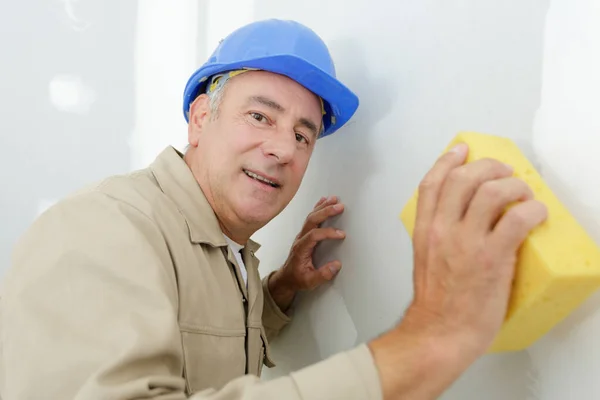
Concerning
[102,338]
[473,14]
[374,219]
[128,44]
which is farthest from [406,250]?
[128,44]

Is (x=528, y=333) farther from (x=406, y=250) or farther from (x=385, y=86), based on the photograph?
(x=385, y=86)

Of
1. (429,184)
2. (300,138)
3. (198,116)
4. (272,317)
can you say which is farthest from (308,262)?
(429,184)

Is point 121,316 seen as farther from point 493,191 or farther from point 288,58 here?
point 288,58

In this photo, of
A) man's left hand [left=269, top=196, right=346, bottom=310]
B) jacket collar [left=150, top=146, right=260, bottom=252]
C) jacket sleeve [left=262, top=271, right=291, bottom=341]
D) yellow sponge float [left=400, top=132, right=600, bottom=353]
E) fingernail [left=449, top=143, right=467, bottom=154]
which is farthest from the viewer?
jacket sleeve [left=262, top=271, right=291, bottom=341]

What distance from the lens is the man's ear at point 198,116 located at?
1.07m

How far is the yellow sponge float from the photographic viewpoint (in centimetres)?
53

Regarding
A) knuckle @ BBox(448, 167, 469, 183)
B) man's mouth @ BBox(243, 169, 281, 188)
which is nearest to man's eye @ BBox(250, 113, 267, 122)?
man's mouth @ BBox(243, 169, 281, 188)

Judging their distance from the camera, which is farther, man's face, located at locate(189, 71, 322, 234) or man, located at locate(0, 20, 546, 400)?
man's face, located at locate(189, 71, 322, 234)

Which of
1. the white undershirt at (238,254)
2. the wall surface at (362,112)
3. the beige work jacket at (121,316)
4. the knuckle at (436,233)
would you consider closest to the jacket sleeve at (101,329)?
the beige work jacket at (121,316)

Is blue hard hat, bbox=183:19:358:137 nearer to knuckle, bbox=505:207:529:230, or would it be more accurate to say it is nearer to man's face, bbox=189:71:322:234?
man's face, bbox=189:71:322:234

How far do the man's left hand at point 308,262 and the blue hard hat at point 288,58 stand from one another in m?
0.21

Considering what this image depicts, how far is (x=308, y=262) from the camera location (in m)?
1.15

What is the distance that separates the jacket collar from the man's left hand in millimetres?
260

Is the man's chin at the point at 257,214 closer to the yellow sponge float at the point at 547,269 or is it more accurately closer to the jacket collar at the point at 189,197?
the jacket collar at the point at 189,197
